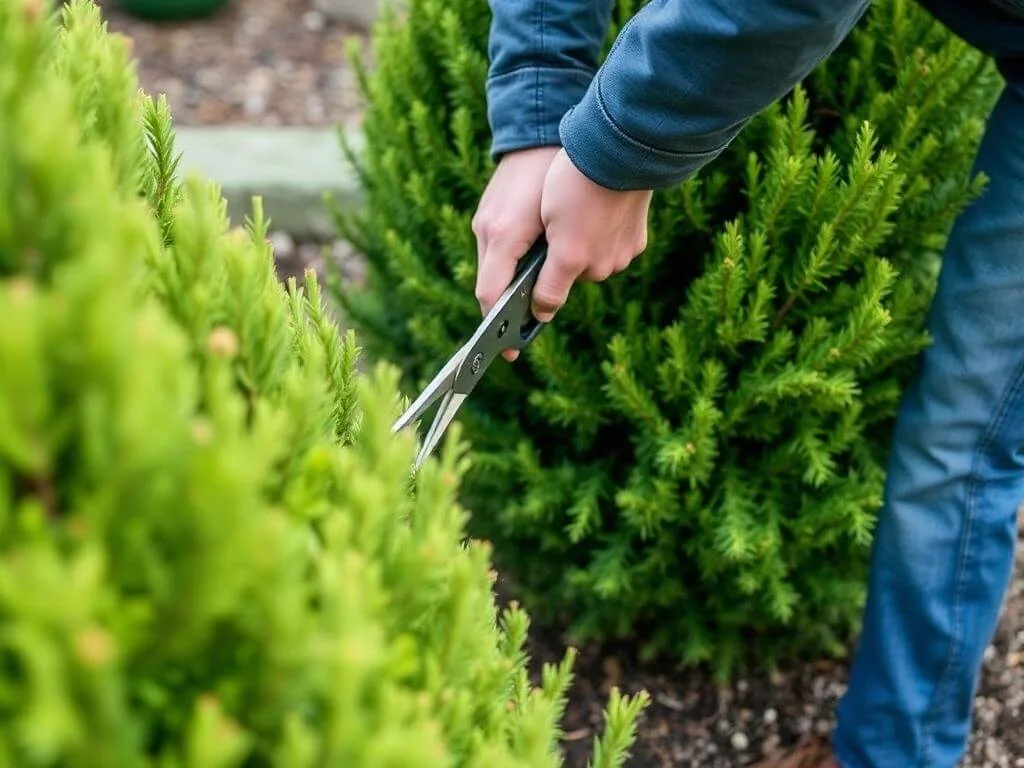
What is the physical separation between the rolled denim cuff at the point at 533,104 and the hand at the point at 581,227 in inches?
2.7

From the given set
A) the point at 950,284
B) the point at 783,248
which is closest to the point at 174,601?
the point at 783,248

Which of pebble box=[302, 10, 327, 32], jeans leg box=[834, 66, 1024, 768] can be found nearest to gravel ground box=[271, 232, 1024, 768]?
jeans leg box=[834, 66, 1024, 768]

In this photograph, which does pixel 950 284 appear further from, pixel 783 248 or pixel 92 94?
pixel 92 94

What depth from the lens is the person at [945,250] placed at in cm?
127

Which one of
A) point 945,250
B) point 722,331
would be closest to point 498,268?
point 722,331

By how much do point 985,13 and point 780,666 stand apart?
1.34 metres

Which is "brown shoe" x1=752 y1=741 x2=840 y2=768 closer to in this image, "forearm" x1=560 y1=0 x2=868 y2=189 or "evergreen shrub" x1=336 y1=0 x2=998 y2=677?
"evergreen shrub" x1=336 y1=0 x2=998 y2=677

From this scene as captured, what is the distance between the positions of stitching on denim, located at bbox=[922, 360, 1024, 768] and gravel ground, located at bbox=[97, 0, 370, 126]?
327cm

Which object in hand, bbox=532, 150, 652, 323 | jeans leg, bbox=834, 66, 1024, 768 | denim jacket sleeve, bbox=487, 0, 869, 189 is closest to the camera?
denim jacket sleeve, bbox=487, 0, 869, 189

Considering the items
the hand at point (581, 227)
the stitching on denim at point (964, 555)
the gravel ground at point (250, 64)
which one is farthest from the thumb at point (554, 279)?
the gravel ground at point (250, 64)

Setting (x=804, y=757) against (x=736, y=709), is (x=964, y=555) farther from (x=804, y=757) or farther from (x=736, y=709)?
(x=736, y=709)

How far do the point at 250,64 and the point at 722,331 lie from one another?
12.7 ft

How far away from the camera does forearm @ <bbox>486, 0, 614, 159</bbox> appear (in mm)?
1595

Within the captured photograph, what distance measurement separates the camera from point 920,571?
183cm
